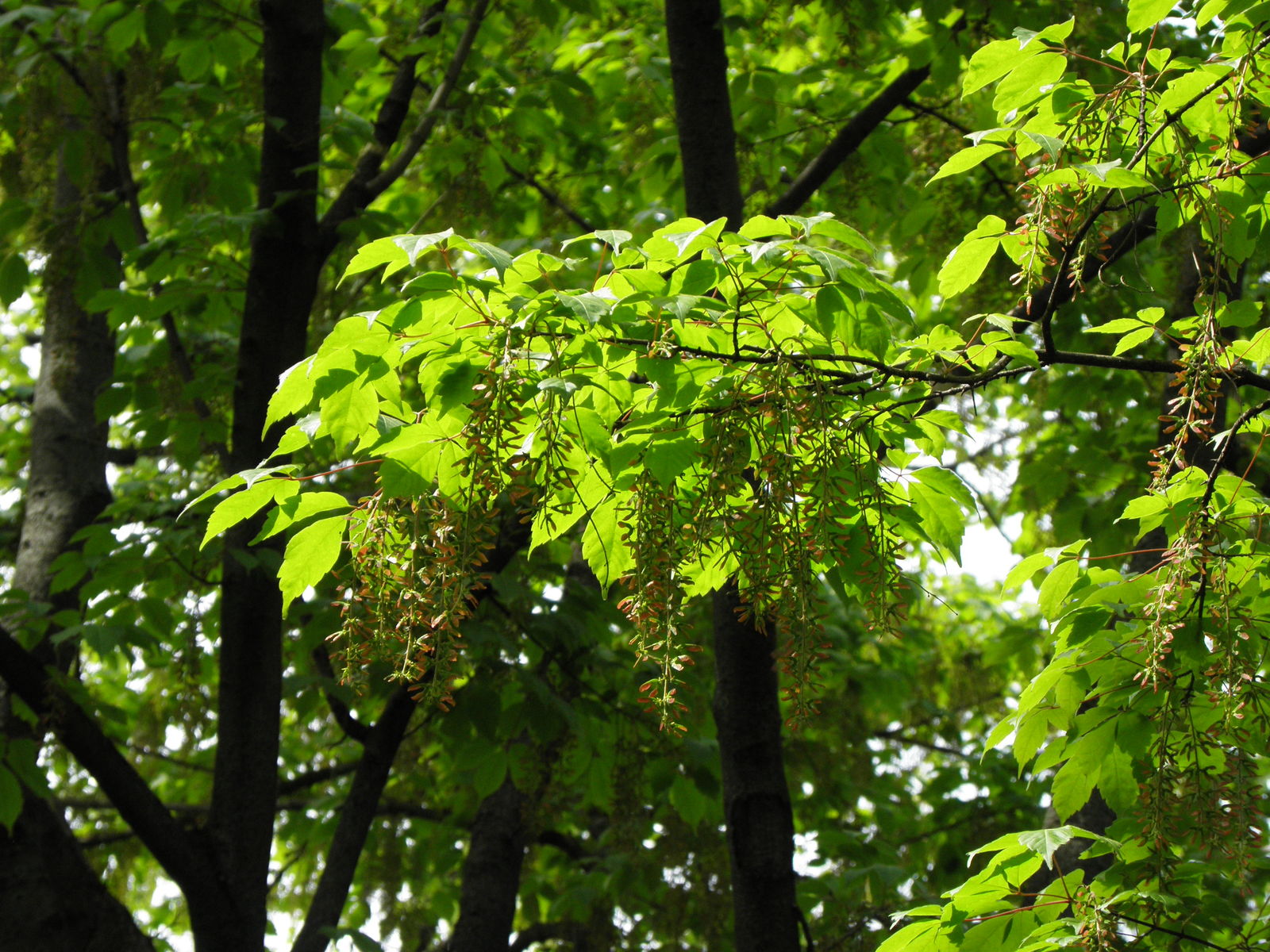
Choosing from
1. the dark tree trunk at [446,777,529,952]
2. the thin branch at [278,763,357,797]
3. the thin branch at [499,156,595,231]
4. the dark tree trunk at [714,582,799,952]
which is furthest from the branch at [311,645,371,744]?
the thin branch at [499,156,595,231]

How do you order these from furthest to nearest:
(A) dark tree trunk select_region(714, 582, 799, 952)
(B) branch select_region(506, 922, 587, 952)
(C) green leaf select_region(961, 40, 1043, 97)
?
(B) branch select_region(506, 922, 587, 952), (A) dark tree trunk select_region(714, 582, 799, 952), (C) green leaf select_region(961, 40, 1043, 97)

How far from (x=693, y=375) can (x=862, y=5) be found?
265 centimetres

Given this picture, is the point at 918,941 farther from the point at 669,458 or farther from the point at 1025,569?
the point at 669,458

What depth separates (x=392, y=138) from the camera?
4301 mm

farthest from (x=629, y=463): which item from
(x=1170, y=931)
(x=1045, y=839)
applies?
(x=1170, y=931)

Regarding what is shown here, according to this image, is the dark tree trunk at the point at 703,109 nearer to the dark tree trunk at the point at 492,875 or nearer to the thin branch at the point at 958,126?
the thin branch at the point at 958,126

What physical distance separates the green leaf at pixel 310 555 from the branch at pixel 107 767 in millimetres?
1636

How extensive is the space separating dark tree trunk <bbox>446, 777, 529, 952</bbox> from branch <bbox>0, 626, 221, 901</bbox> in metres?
1.55

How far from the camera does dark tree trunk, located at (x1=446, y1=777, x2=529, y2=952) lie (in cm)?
474

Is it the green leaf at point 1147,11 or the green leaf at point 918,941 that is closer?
the green leaf at point 1147,11

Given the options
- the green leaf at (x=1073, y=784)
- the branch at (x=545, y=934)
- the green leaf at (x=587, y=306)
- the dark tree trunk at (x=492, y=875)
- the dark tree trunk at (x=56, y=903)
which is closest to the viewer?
the green leaf at (x=587, y=306)

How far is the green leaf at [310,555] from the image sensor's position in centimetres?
193

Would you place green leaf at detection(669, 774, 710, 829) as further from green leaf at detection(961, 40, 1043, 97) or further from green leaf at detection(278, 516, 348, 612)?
green leaf at detection(961, 40, 1043, 97)

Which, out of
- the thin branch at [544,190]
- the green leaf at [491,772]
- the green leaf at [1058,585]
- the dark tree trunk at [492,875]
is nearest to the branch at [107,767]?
the green leaf at [491,772]
